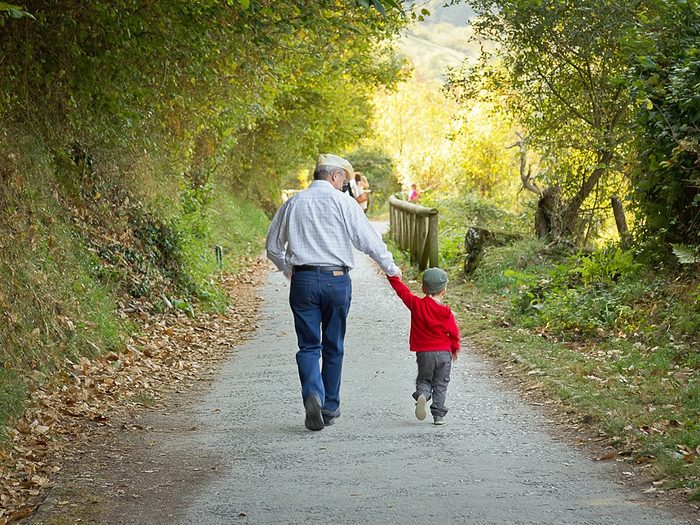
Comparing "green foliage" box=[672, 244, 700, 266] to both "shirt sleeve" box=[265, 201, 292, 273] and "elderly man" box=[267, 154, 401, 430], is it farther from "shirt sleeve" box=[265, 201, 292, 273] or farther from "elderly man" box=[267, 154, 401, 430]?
"shirt sleeve" box=[265, 201, 292, 273]

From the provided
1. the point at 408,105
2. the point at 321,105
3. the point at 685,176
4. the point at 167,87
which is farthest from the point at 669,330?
the point at 408,105

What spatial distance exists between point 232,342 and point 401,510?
7.17 metres

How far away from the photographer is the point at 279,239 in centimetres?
746

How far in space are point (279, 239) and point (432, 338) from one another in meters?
1.38

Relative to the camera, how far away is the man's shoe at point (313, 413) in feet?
23.6

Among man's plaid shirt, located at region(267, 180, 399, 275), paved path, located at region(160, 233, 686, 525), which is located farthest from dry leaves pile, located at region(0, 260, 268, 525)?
man's plaid shirt, located at region(267, 180, 399, 275)

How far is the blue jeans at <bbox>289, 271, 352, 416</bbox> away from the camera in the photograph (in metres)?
7.22

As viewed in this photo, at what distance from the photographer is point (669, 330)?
9555 millimetres

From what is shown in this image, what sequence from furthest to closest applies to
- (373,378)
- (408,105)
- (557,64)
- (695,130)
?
1. (408,105)
2. (557,64)
3. (695,130)
4. (373,378)

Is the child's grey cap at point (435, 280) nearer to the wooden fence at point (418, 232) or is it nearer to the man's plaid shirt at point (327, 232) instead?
the man's plaid shirt at point (327, 232)

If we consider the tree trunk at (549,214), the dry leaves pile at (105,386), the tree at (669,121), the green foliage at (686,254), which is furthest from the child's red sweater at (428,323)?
the tree trunk at (549,214)

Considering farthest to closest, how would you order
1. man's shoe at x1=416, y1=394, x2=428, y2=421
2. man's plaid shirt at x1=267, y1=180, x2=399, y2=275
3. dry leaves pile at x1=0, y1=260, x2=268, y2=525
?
man's shoe at x1=416, y1=394, x2=428, y2=421 < man's plaid shirt at x1=267, y1=180, x2=399, y2=275 < dry leaves pile at x1=0, y1=260, x2=268, y2=525

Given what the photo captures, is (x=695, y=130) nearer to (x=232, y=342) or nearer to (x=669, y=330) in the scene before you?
(x=669, y=330)

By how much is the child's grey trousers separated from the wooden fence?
10154 millimetres
